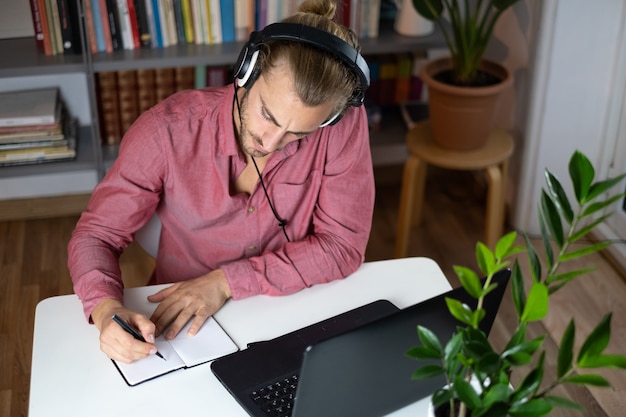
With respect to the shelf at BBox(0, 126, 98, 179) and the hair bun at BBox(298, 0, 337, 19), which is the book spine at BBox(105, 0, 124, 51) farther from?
the hair bun at BBox(298, 0, 337, 19)

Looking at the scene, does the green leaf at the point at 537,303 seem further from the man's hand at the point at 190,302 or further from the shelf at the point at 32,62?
the shelf at the point at 32,62

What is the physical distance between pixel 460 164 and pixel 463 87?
23 cm

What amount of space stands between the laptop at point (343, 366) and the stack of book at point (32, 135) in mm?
1528


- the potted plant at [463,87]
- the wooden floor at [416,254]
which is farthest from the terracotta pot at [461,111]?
the wooden floor at [416,254]

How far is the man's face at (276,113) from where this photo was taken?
144cm

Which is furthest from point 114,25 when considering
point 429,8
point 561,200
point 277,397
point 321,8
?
point 561,200

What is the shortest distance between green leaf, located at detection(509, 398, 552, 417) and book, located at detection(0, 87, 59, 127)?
2.09m

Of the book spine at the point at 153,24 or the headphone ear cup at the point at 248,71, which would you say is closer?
the headphone ear cup at the point at 248,71

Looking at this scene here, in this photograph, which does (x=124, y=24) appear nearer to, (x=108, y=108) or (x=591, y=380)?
(x=108, y=108)

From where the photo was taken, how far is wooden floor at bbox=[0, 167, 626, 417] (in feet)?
7.55

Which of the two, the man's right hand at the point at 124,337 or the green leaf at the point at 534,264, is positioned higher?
the green leaf at the point at 534,264

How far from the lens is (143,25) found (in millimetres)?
2586

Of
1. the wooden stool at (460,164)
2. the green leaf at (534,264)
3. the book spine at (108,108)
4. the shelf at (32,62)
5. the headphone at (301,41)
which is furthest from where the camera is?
the book spine at (108,108)

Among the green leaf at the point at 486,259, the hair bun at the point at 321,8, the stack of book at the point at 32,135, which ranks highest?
the hair bun at the point at 321,8
